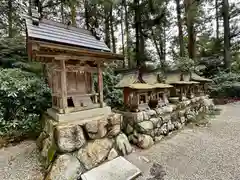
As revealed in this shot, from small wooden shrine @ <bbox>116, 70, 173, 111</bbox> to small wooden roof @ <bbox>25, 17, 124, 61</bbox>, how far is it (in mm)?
1161

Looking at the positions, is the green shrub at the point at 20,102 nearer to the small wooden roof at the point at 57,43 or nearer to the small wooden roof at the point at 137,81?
the small wooden roof at the point at 57,43

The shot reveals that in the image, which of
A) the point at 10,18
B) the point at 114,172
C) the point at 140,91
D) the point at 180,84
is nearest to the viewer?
the point at 114,172

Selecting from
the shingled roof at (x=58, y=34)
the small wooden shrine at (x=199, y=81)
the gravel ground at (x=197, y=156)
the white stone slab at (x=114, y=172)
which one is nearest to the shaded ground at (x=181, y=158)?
the gravel ground at (x=197, y=156)

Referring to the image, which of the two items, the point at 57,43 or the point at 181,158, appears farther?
the point at 181,158

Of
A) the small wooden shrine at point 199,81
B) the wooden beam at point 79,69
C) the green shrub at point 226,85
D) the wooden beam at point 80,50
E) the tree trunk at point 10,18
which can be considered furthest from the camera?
the green shrub at point 226,85

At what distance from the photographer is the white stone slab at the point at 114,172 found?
2748mm

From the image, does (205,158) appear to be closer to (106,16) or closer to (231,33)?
(106,16)

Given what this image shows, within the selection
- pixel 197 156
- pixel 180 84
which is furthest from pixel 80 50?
pixel 180 84

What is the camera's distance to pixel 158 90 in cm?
516

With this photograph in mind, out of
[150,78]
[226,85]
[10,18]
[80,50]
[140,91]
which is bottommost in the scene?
[140,91]

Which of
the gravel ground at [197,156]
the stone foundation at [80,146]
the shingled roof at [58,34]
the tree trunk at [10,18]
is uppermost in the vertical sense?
the tree trunk at [10,18]

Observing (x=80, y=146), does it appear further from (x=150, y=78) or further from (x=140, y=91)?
(x=150, y=78)

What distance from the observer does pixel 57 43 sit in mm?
3076

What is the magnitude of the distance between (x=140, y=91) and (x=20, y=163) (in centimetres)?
341
